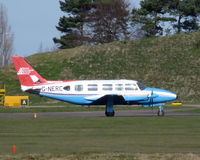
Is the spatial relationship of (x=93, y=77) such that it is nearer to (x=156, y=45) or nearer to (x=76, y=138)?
(x=156, y=45)

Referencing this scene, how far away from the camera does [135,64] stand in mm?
75750

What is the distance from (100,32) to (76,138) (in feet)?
274

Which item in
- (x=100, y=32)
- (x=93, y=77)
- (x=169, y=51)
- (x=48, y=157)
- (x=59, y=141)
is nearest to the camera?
(x=48, y=157)

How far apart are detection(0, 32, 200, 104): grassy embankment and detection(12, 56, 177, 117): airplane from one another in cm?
2844

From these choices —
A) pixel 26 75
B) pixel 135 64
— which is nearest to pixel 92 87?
pixel 26 75

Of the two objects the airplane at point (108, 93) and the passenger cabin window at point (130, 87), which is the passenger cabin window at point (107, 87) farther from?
the passenger cabin window at point (130, 87)

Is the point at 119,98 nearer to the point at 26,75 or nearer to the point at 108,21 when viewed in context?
the point at 26,75

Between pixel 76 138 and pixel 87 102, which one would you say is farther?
pixel 87 102

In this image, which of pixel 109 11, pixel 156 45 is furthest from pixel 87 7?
pixel 156 45

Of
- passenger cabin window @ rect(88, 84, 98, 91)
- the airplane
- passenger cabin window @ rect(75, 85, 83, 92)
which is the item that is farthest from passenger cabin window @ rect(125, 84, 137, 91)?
passenger cabin window @ rect(75, 85, 83, 92)

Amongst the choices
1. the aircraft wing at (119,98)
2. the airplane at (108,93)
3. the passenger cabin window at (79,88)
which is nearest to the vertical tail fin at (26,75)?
the airplane at (108,93)

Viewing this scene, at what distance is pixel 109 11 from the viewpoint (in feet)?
350

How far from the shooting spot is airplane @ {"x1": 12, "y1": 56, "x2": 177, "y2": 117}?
36406 mm

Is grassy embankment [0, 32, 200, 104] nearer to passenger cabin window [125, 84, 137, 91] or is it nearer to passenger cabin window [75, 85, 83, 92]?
passenger cabin window [75, 85, 83, 92]
